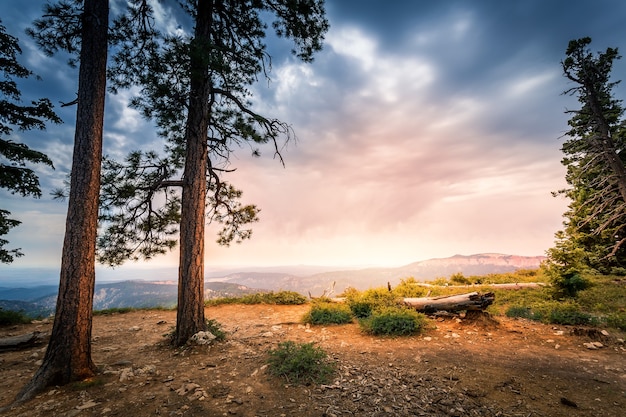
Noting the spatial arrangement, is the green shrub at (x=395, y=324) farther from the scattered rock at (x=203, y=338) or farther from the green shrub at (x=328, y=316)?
the scattered rock at (x=203, y=338)

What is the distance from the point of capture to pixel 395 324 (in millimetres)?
7641

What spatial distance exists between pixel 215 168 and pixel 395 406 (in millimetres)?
7699

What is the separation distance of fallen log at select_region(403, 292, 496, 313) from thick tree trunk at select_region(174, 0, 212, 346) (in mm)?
7226

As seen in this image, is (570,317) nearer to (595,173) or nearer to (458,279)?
(458,279)

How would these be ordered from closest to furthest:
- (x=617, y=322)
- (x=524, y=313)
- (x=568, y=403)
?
(x=568, y=403)
(x=617, y=322)
(x=524, y=313)

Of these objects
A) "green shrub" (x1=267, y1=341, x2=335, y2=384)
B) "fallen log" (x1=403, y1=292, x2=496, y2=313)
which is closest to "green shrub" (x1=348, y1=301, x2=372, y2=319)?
"fallen log" (x1=403, y1=292, x2=496, y2=313)

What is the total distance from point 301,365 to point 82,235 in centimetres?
496

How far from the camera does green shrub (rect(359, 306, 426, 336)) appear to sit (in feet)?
24.7

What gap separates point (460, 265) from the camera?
652 ft

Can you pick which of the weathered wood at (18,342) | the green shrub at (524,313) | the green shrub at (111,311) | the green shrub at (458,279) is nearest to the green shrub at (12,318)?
the green shrub at (111,311)

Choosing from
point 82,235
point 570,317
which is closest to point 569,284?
point 570,317

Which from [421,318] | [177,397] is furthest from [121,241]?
[421,318]

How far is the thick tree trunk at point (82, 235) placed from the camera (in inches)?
191

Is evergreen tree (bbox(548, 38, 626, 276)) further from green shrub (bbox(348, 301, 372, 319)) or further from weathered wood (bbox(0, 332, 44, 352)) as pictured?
weathered wood (bbox(0, 332, 44, 352))
